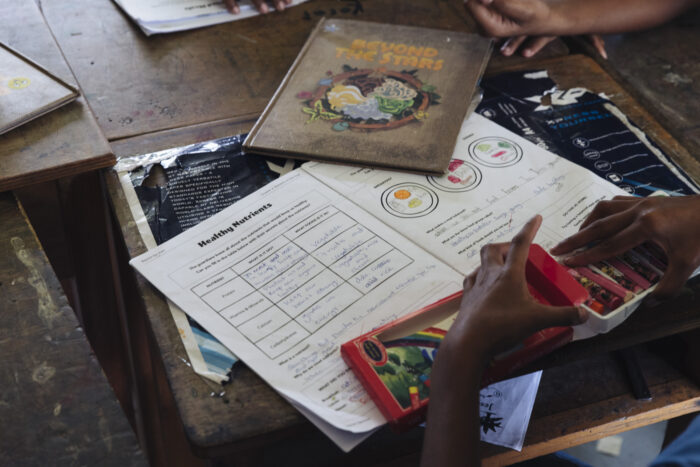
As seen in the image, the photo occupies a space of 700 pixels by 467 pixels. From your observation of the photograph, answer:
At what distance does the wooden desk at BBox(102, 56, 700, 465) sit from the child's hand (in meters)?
0.08

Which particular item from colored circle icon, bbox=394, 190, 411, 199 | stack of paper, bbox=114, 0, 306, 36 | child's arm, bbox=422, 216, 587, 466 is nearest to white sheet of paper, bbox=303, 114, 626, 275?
colored circle icon, bbox=394, 190, 411, 199

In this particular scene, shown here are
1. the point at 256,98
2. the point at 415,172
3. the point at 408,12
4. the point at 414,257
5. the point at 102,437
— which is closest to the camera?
the point at 102,437

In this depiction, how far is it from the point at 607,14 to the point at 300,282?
78cm

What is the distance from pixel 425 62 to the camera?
0.99 metres

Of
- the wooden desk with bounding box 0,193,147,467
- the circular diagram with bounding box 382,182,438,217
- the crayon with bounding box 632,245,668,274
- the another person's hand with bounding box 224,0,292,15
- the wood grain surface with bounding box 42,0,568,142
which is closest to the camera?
the wooden desk with bounding box 0,193,147,467

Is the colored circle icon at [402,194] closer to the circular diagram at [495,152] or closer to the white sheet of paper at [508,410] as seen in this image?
the circular diagram at [495,152]

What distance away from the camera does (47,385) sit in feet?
1.93

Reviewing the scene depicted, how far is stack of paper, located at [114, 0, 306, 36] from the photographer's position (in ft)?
3.60

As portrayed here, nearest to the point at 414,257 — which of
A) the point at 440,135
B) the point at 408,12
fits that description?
the point at 440,135

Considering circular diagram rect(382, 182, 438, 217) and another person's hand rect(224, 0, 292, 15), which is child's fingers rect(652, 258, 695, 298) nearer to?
circular diagram rect(382, 182, 438, 217)

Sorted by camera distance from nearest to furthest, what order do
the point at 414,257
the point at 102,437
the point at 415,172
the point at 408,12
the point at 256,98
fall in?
the point at 102,437
the point at 414,257
the point at 415,172
the point at 256,98
the point at 408,12

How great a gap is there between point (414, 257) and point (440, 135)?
0.22 m

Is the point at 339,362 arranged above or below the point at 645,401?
above

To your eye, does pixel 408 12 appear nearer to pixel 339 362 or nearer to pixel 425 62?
pixel 425 62
